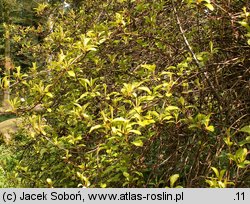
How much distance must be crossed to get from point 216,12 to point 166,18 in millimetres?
520

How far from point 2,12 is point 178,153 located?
62.1ft

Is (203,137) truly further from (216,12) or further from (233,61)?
(216,12)

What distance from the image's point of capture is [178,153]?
215cm

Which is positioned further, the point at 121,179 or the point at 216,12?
the point at 216,12

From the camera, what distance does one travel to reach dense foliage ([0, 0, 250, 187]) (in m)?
1.90

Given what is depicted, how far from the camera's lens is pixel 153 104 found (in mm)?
1896

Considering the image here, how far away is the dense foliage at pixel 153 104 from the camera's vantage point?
6.22 feet
